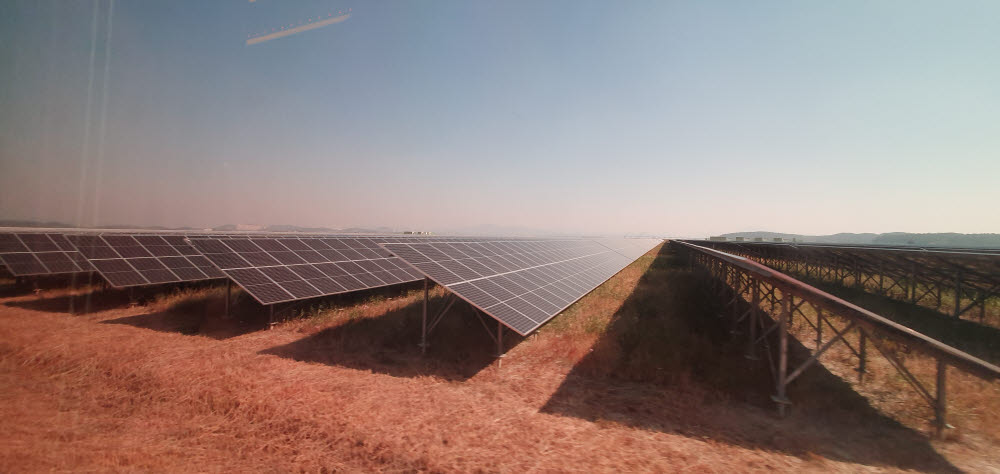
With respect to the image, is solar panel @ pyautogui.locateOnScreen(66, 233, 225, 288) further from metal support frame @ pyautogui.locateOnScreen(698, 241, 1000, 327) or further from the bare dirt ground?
metal support frame @ pyautogui.locateOnScreen(698, 241, 1000, 327)

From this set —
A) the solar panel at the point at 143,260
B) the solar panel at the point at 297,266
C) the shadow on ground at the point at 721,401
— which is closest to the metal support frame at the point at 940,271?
the shadow on ground at the point at 721,401

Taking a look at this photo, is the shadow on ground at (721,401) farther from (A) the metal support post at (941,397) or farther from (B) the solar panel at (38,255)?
(B) the solar panel at (38,255)

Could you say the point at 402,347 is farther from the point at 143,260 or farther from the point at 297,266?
the point at 143,260

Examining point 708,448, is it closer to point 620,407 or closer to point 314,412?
point 620,407

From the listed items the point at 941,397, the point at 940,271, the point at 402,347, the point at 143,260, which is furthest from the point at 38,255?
the point at 940,271

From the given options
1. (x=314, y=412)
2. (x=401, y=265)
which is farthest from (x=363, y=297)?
(x=314, y=412)

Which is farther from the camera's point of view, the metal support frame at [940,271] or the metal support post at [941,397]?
the metal support frame at [940,271]
